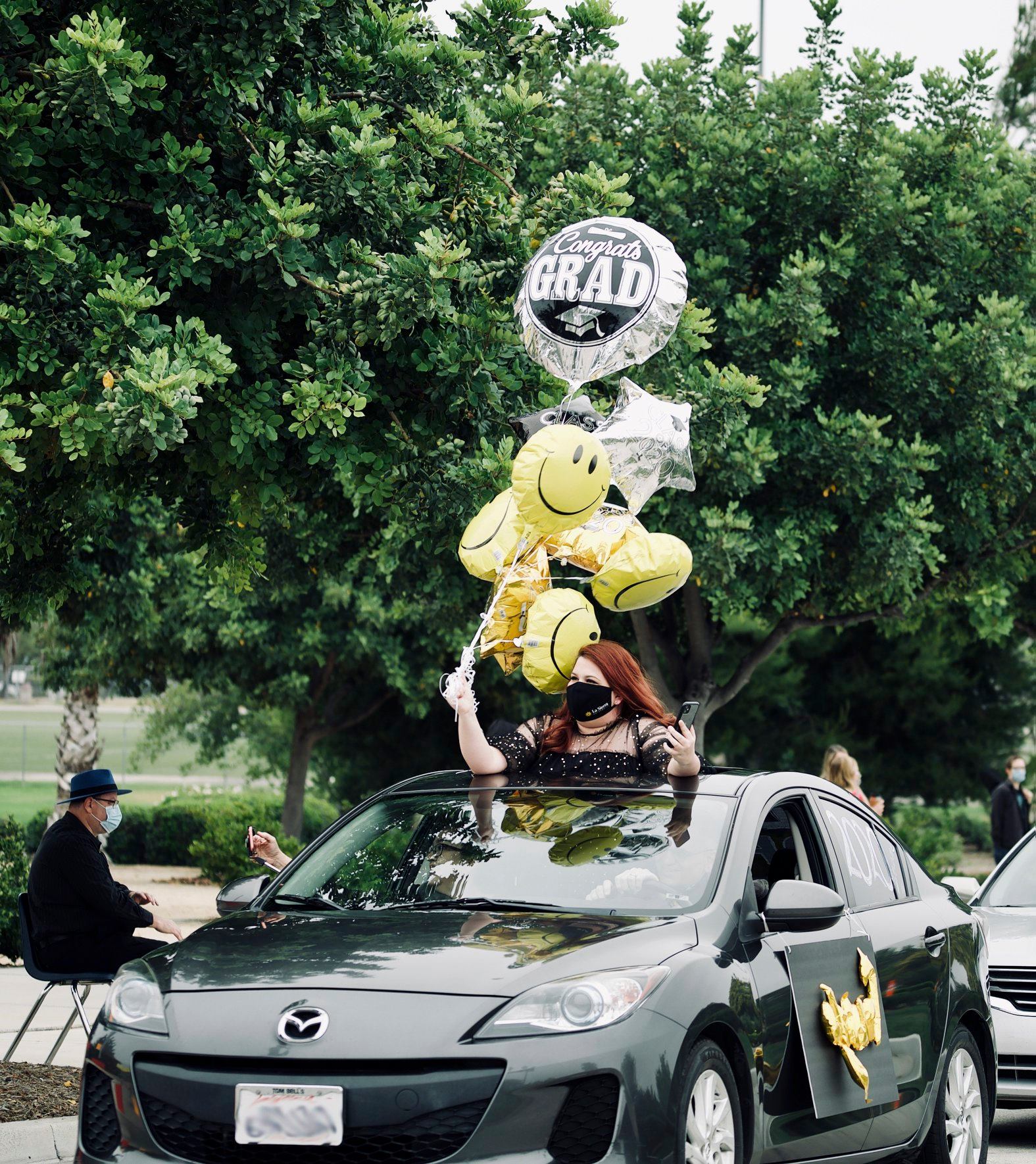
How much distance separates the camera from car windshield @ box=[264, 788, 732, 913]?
530 cm

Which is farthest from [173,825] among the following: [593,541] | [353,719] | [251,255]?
[593,541]

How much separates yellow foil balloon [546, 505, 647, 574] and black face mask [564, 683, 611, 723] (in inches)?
36.8

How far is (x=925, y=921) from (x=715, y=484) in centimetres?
812

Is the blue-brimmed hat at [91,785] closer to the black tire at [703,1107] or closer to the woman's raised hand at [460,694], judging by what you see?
the woman's raised hand at [460,694]

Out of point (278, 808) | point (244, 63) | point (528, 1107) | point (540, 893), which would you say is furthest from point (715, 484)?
point (278, 808)

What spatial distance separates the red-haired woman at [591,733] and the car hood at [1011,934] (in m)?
3.00

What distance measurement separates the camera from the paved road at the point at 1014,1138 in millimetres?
7812

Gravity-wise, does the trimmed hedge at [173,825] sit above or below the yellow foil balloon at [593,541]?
below

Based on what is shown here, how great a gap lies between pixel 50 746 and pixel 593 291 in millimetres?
69758

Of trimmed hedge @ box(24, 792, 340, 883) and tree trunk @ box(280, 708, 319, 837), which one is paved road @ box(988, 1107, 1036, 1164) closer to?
tree trunk @ box(280, 708, 319, 837)

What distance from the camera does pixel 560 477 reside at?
686 cm

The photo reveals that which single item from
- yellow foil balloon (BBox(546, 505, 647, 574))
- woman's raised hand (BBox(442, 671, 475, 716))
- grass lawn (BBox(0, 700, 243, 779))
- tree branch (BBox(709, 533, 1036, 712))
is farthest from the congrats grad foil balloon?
grass lawn (BBox(0, 700, 243, 779))

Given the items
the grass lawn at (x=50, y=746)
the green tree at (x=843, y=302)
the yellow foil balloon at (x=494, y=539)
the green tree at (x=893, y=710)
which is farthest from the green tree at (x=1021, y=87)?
the grass lawn at (x=50, y=746)

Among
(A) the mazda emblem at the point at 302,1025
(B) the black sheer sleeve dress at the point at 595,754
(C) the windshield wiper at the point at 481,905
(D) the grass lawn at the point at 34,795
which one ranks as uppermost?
(B) the black sheer sleeve dress at the point at 595,754
